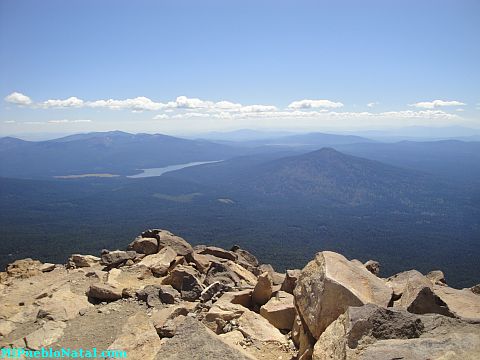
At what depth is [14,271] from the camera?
89.5 ft

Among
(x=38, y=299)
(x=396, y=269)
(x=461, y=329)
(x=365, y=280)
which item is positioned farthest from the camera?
(x=396, y=269)

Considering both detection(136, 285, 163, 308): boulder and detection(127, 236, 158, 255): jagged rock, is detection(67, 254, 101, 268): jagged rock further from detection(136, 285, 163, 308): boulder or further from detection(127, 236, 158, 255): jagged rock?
detection(136, 285, 163, 308): boulder

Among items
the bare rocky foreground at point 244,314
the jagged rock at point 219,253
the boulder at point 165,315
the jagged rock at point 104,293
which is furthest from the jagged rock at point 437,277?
the jagged rock at point 104,293

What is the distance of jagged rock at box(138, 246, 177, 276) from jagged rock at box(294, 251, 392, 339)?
1243cm

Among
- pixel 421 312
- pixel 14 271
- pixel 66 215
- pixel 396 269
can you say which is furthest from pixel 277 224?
pixel 421 312

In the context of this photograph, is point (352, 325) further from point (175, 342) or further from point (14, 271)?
point (14, 271)

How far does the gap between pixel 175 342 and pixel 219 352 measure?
1639 millimetres

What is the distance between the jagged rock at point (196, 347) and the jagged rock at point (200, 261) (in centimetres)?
1208

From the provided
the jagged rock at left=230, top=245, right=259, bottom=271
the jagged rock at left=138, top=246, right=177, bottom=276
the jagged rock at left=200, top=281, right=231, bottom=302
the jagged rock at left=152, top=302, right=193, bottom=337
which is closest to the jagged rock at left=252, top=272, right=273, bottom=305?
the jagged rock at left=200, top=281, right=231, bottom=302

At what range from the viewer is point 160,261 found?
80.9 ft

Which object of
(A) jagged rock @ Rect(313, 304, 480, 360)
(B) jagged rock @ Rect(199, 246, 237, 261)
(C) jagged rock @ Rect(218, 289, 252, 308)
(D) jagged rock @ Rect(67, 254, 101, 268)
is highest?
(A) jagged rock @ Rect(313, 304, 480, 360)

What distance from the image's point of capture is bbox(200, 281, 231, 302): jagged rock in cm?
1854

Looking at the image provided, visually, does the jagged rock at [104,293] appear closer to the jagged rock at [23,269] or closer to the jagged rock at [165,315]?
the jagged rock at [165,315]

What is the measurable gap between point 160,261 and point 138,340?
11.5m
